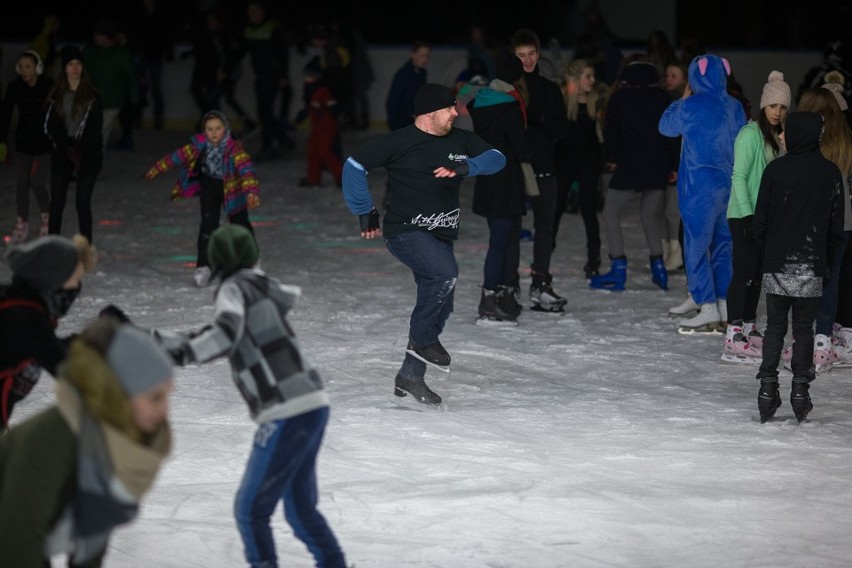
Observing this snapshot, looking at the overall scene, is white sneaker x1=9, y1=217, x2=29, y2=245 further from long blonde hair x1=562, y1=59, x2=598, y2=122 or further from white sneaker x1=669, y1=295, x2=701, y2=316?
white sneaker x1=669, y1=295, x2=701, y2=316

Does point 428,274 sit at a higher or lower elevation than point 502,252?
higher

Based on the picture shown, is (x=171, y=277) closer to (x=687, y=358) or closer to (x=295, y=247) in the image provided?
(x=295, y=247)

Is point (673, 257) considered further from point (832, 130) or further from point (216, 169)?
point (832, 130)

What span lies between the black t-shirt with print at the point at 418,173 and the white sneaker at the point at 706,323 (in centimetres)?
233

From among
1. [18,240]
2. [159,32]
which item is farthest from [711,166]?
[159,32]

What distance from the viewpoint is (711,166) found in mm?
7930

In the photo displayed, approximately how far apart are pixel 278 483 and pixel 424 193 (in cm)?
267

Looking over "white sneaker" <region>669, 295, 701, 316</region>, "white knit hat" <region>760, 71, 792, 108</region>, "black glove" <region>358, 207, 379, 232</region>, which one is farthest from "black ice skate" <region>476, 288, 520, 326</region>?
"white knit hat" <region>760, 71, 792, 108</region>

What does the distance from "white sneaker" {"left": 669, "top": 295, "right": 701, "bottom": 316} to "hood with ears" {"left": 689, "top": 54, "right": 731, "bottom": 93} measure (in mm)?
1376

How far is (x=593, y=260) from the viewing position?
986 centimetres

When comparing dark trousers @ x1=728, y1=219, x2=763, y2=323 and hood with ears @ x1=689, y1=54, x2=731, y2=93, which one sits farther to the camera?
hood with ears @ x1=689, y1=54, x2=731, y2=93

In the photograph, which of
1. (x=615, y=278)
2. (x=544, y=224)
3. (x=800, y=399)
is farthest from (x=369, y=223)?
(x=615, y=278)

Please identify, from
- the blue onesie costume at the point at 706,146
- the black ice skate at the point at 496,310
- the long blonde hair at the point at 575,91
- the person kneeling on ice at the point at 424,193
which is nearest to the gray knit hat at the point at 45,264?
the person kneeling on ice at the point at 424,193

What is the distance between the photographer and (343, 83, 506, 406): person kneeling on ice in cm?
640
